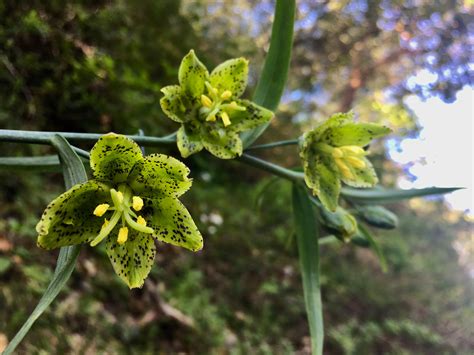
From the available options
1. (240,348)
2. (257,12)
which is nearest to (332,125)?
(240,348)

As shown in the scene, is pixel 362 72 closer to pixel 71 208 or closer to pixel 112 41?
pixel 112 41

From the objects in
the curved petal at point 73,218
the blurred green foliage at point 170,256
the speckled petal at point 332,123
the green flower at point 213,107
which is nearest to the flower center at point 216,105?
the green flower at point 213,107

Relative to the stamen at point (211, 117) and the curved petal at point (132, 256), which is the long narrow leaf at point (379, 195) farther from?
the curved petal at point (132, 256)

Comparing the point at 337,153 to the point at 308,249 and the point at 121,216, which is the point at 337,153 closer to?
the point at 308,249

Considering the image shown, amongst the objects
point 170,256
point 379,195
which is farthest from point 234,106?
point 170,256

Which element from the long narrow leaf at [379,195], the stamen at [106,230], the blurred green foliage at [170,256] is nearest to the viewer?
the stamen at [106,230]

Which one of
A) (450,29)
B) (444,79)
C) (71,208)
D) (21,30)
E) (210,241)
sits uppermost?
(450,29)
